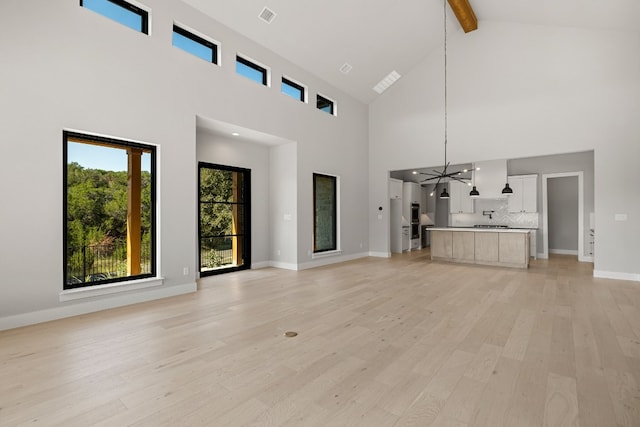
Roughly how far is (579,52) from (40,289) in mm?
9639

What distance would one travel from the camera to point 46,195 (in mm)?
3641

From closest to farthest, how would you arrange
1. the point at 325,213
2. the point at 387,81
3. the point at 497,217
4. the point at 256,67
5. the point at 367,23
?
the point at 256,67, the point at 367,23, the point at 325,213, the point at 387,81, the point at 497,217

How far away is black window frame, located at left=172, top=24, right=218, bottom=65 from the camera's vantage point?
197 inches

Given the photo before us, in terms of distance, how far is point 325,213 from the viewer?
8.05m

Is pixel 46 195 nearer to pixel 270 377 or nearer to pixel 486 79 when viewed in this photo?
pixel 270 377

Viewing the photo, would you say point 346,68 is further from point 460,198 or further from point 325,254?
point 460,198

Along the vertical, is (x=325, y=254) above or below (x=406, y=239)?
below

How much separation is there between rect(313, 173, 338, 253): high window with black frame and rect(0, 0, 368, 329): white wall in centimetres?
221

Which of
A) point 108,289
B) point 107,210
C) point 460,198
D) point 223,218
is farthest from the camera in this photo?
point 460,198

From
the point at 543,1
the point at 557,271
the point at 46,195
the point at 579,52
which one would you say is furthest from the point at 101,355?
the point at 579,52

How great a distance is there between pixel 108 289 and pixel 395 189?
25.5ft

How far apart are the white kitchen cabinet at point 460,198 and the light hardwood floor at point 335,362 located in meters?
5.45

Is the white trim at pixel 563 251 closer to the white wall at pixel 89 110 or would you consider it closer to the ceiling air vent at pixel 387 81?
the ceiling air vent at pixel 387 81

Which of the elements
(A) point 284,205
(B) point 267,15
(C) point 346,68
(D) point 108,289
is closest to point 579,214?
(C) point 346,68
